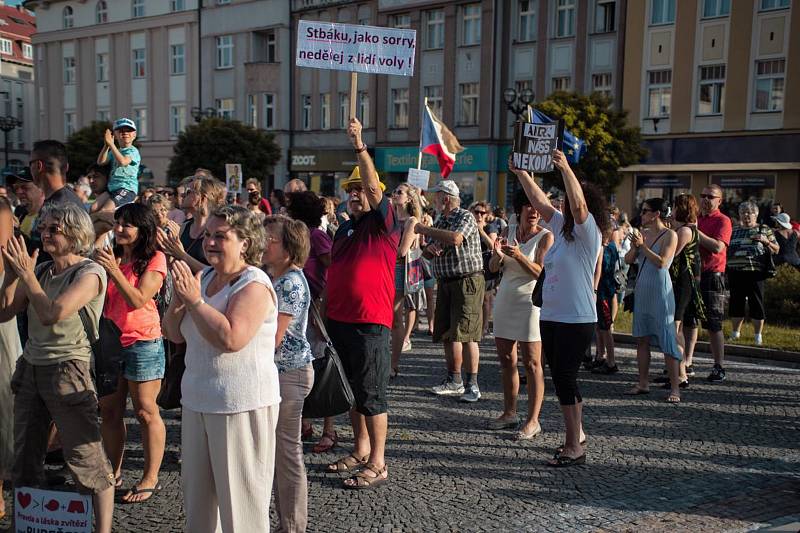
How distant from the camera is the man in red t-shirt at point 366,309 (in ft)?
16.1

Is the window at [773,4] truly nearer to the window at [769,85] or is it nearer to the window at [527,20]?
the window at [769,85]

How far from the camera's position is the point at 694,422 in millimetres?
6586

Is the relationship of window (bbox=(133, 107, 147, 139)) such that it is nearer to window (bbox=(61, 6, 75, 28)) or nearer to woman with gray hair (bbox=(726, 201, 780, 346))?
window (bbox=(61, 6, 75, 28))

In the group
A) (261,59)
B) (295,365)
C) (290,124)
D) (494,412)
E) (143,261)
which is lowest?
(494,412)

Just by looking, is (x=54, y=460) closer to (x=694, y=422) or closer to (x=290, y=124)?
(x=694, y=422)

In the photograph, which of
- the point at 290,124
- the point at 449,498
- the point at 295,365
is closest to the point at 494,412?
the point at 449,498

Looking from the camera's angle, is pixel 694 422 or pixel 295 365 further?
pixel 694 422

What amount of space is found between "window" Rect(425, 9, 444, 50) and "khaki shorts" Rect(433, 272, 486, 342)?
30.0m

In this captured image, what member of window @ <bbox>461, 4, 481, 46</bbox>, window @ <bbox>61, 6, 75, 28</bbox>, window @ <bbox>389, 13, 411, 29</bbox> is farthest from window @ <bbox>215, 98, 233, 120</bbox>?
window @ <bbox>461, 4, 481, 46</bbox>

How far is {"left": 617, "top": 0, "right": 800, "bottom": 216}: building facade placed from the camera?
86.8 ft

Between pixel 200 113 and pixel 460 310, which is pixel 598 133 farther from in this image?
pixel 200 113

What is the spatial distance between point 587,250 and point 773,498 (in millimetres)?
1954

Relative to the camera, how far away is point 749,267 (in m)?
9.80

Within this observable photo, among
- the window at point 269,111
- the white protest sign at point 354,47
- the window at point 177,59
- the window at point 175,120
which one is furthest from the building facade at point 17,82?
the white protest sign at point 354,47
